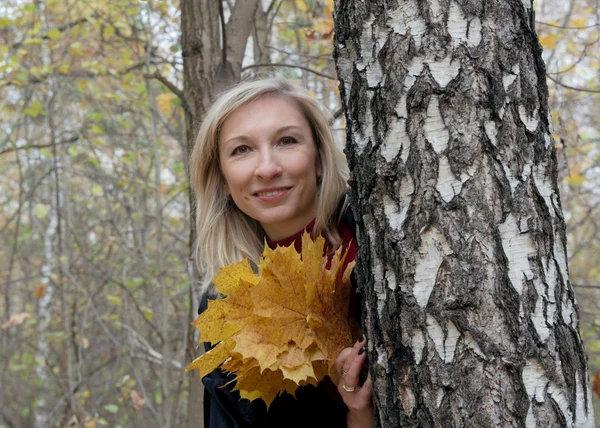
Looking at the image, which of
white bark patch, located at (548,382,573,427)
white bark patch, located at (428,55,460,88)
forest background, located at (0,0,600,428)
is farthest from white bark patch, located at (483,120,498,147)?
forest background, located at (0,0,600,428)

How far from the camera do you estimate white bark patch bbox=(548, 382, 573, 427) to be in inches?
44.9

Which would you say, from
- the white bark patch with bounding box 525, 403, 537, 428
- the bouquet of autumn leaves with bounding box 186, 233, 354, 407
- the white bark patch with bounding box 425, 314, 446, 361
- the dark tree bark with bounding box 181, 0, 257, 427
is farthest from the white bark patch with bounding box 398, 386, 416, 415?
the dark tree bark with bounding box 181, 0, 257, 427

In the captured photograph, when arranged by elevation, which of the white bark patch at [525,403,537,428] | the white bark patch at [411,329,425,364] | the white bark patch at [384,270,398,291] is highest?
the white bark patch at [384,270,398,291]

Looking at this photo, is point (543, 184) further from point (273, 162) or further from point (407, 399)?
point (273, 162)

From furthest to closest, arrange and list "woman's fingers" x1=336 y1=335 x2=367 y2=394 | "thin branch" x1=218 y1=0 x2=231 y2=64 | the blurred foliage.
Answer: the blurred foliage, "thin branch" x1=218 y1=0 x2=231 y2=64, "woman's fingers" x1=336 y1=335 x2=367 y2=394

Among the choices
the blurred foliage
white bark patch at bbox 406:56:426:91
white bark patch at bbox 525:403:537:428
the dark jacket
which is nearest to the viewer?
white bark patch at bbox 525:403:537:428

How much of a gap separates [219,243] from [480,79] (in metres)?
1.43

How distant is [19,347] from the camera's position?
712cm

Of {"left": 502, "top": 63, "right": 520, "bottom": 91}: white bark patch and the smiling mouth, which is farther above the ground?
{"left": 502, "top": 63, "right": 520, "bottom": 91}: white bark patch

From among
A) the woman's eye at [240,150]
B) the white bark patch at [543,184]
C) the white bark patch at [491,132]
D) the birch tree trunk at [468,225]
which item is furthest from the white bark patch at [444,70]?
the woman's eye at [240,150]

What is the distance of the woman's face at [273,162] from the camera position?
6.93 feet

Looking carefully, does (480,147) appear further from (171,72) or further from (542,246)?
(171,72)

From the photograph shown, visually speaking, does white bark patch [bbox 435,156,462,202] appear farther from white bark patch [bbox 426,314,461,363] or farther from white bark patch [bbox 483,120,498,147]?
white bark patch [bbox 426,314,461,363]

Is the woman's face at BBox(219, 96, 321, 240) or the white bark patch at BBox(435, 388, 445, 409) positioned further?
the woman's face at BBox(219, 96, 321, 240)
